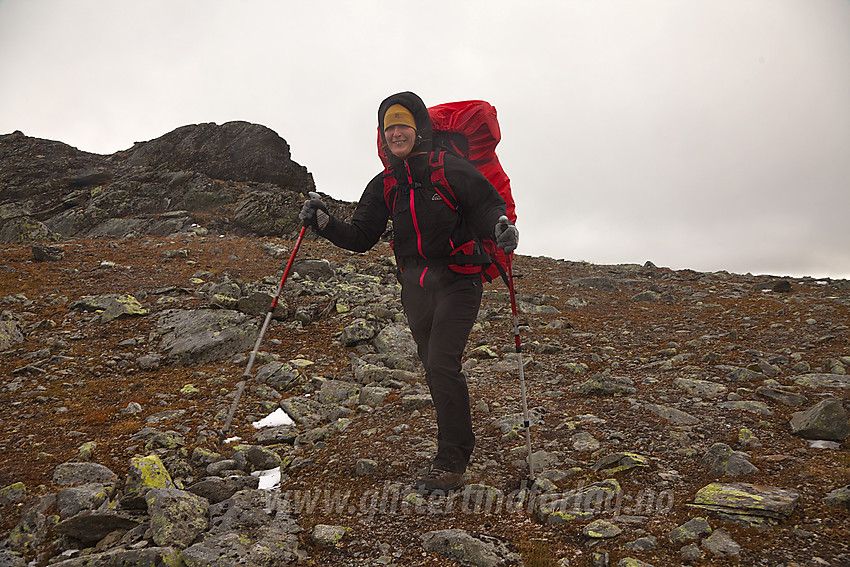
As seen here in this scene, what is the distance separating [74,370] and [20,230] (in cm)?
2308

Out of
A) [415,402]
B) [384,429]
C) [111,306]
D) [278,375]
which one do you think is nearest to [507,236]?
[384,429]

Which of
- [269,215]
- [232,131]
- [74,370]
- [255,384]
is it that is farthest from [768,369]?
[232,131]

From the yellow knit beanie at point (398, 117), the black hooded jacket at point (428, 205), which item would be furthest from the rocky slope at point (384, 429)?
the yellow knit beanie at point (398, 117)

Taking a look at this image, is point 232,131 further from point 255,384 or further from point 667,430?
point 667,430

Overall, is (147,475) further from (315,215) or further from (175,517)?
(315,215)

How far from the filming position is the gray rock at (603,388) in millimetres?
7102

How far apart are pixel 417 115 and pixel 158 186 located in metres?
35.3

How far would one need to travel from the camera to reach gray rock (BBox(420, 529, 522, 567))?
3432mm

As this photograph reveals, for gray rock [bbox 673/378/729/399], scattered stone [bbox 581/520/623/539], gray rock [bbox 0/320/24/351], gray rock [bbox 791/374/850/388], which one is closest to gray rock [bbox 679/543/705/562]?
scattered stone [bbox 581/520/623/539]

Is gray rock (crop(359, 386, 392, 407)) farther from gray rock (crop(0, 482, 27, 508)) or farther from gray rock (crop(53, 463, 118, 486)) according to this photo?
gray rock (crop(0, 482, 27, 508))

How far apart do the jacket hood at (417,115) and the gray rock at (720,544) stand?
4115 millimetres

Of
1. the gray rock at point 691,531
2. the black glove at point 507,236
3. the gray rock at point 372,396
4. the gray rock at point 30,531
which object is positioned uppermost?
the black glove at point 507,236

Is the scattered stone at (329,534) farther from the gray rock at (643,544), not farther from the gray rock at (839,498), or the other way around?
the gray rock at (839,498)

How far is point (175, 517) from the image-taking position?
3.86 metres
